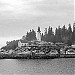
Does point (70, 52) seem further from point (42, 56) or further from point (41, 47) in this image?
point (42, 56)

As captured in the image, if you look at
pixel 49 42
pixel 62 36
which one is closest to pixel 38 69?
pixel 49 42

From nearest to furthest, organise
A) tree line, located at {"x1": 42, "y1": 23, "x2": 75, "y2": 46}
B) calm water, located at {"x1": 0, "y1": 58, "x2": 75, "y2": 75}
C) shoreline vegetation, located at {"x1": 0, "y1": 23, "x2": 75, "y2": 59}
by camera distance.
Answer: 1. calm water, located at {"x1": 0, "y1": 58, "x2": 75, "y2": 75}
2. shoreline vegetation, located at {"x1": 0, "y1": 23, "x2": 75, "y2": 59}
3. tree line, located at {"x1": 42, "y1": 23, "x2": 75, "y2": 46}

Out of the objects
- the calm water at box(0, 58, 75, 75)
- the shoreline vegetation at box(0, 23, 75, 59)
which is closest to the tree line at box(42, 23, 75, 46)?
the shoreline vegetation at box(0, 23, 75, 59)

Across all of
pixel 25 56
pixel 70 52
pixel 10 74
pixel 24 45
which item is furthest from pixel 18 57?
pixel 10 74

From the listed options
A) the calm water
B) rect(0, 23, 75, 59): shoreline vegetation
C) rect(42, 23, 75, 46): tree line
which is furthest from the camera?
rect(42, 23, 75, 46): tree line

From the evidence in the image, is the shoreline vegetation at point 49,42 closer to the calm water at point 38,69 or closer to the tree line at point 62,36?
the tree line at point 62,36

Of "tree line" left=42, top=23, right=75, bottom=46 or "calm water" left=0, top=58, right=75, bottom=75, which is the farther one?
"tree line" left=42, top=23, right=75, bottom=46

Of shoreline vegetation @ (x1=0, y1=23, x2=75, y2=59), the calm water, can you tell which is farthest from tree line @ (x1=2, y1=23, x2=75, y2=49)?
the calm water

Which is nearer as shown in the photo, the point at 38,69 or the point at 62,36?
the point at 38,69

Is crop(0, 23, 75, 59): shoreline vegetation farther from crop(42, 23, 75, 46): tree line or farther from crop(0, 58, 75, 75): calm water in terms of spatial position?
crop(0, 58, 75, 75): calm water

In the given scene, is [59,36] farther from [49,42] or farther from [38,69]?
[38,69]

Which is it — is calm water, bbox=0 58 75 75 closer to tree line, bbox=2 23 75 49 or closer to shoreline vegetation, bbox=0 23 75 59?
shoreline vegetation, bbox=0 23 75 59

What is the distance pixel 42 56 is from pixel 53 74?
61.6 meters

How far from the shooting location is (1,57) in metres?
126
